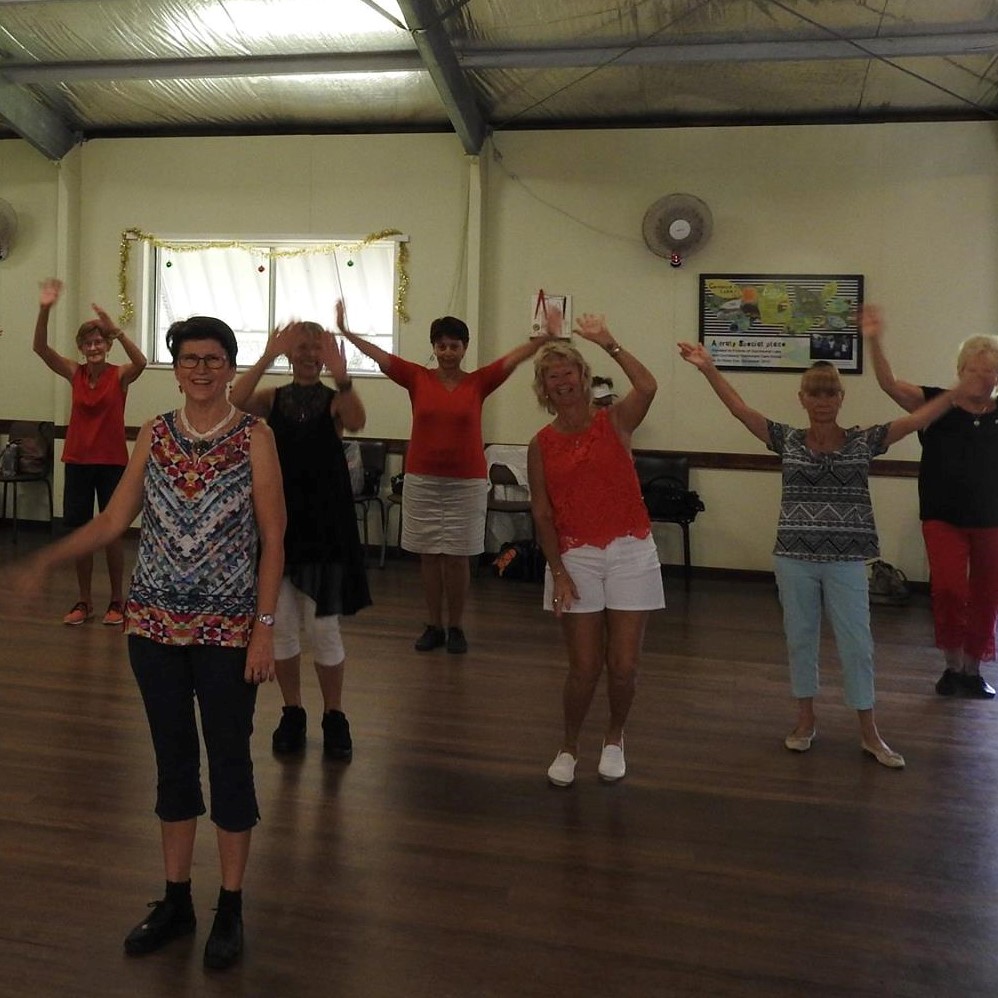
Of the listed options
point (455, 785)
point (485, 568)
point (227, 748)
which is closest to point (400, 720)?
point (455, 785)

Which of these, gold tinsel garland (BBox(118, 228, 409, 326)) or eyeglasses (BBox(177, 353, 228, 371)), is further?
gold tinsel garland (BBox(118, 228, 409, 326))

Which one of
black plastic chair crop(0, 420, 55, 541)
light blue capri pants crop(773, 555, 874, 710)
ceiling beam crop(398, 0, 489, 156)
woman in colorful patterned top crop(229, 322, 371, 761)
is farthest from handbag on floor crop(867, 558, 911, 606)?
black plastic chair crop(0, 420, 55, 541)

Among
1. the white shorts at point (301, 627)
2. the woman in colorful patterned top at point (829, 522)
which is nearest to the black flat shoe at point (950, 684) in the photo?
the woman in colorful patterned top at point (829, 522)

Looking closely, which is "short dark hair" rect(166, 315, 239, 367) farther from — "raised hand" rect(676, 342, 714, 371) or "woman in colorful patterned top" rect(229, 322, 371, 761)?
"raised hand" rect(676, 342, 714, 371)

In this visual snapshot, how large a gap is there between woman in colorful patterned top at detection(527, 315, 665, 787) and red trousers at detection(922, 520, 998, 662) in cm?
172

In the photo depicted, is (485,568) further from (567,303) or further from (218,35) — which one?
(218,35)

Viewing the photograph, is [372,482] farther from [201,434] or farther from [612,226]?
[201,434]

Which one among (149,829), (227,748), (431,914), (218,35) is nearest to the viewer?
(227,748)

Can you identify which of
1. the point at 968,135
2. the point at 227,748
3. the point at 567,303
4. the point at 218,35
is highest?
the point at 218,35

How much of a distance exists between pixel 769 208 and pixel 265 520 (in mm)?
5887

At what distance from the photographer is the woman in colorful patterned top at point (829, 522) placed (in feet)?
10.1

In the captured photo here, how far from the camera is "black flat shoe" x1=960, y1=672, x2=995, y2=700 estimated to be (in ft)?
13.1

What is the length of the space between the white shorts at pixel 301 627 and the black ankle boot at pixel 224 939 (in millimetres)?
974

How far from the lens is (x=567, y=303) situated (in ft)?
23.5
